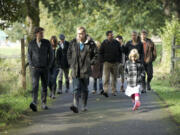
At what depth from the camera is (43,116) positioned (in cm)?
930

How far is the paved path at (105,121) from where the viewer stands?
24.5 feet

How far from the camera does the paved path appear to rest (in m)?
7.47

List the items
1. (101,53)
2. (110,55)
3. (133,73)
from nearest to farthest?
(133,73) < (110,55) < (101,53)

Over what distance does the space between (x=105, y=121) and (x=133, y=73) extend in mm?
2266

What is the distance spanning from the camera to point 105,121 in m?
8.55

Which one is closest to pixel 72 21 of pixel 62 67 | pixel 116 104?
pixel 62 67

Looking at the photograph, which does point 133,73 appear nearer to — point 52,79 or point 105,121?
point 105,121

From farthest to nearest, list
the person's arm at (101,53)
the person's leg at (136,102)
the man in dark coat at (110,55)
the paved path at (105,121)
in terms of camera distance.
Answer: the person's arm at (101,53) → the man in dark coat at (110,55) → the person's leg at (136,102) → the paved path at (105,121)

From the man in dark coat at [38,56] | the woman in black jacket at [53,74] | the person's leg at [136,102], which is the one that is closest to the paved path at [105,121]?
the person's leg at [136,102]

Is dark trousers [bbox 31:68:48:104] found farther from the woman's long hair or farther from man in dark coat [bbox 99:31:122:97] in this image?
man in dark coat [bbox 99:31:122:97]

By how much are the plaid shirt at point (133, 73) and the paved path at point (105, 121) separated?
0.64m

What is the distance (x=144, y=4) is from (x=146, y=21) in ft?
28.9

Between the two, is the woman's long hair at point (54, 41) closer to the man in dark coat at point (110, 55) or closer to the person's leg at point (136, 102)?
the man in dark coat at point (110, 55)

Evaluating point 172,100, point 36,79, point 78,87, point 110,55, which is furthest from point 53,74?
point 172,100
